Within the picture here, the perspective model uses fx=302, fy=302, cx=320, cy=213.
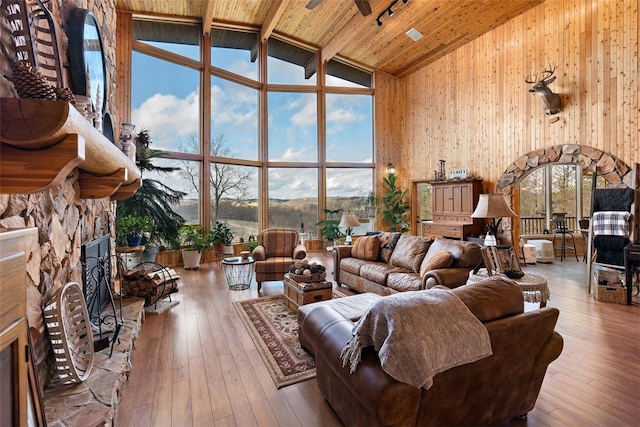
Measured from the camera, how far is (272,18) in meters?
6.68

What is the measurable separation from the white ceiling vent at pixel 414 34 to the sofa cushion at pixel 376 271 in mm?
5381

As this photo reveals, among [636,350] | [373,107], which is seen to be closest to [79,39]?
[636,350]

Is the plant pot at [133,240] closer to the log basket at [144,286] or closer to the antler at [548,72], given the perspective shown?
the log basket at [144,286]

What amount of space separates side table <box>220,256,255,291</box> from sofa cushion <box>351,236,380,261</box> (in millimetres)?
1606

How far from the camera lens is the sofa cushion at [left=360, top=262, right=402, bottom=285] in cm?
384

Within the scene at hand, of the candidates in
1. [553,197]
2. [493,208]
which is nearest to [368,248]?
[493,208]

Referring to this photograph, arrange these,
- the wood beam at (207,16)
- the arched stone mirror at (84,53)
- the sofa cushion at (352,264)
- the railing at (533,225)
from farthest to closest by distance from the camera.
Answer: the railing at (533,225), the wood beam at (207,16), the sofa cushion at (352,264), the arched stone mirror at (84,53)

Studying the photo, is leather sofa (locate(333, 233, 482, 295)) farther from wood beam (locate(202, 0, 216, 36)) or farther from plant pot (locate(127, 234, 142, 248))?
wood beam (locate(202, 0, 216, 36))

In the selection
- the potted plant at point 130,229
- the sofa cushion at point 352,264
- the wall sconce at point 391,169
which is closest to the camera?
the sofa cushion at point 352,264

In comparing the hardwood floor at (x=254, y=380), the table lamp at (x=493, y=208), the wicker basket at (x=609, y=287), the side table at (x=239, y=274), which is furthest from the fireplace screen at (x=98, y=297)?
the wicker basket at (x=609, y=287)

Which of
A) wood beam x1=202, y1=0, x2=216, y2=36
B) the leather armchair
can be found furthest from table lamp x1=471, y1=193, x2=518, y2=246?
wood beam x1=202, y1=0, x2=216, y2=36

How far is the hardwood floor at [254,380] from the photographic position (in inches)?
72.0

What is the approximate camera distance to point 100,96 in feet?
9.34

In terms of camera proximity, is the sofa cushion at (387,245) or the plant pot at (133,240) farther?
the plant pot at (133,240)
